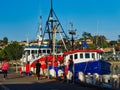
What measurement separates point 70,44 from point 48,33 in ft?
11.5

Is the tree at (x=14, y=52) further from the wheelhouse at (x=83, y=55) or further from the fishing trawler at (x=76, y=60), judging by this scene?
the wheelhouse at (x=83, y=55)

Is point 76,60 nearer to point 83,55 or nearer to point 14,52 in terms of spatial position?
point 83,55

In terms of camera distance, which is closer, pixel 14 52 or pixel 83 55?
pixel 83 55

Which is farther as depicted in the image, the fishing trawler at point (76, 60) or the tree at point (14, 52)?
the tree at point (14, 52)

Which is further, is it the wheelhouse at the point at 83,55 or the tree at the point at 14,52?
the tree at the point at 14,52

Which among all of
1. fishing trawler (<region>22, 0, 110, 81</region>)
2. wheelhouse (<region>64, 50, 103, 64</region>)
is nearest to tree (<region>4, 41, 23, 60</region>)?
fishing trawler (<region>22, 0, 110, 81</region>)

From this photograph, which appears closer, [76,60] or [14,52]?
[76,60]

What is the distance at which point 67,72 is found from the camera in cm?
2877

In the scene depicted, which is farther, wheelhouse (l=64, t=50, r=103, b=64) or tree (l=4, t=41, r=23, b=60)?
tree (l=4, t=41, r=23, b=60)

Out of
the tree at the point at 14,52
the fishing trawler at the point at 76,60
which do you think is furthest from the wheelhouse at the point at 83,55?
the tree at the point at 14,52

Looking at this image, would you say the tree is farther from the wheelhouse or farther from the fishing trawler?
the wheelhouse

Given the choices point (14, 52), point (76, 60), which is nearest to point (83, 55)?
point (76, 60)

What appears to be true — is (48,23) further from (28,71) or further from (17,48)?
(17,48)

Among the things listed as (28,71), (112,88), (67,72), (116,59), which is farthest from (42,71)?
(116,59)
